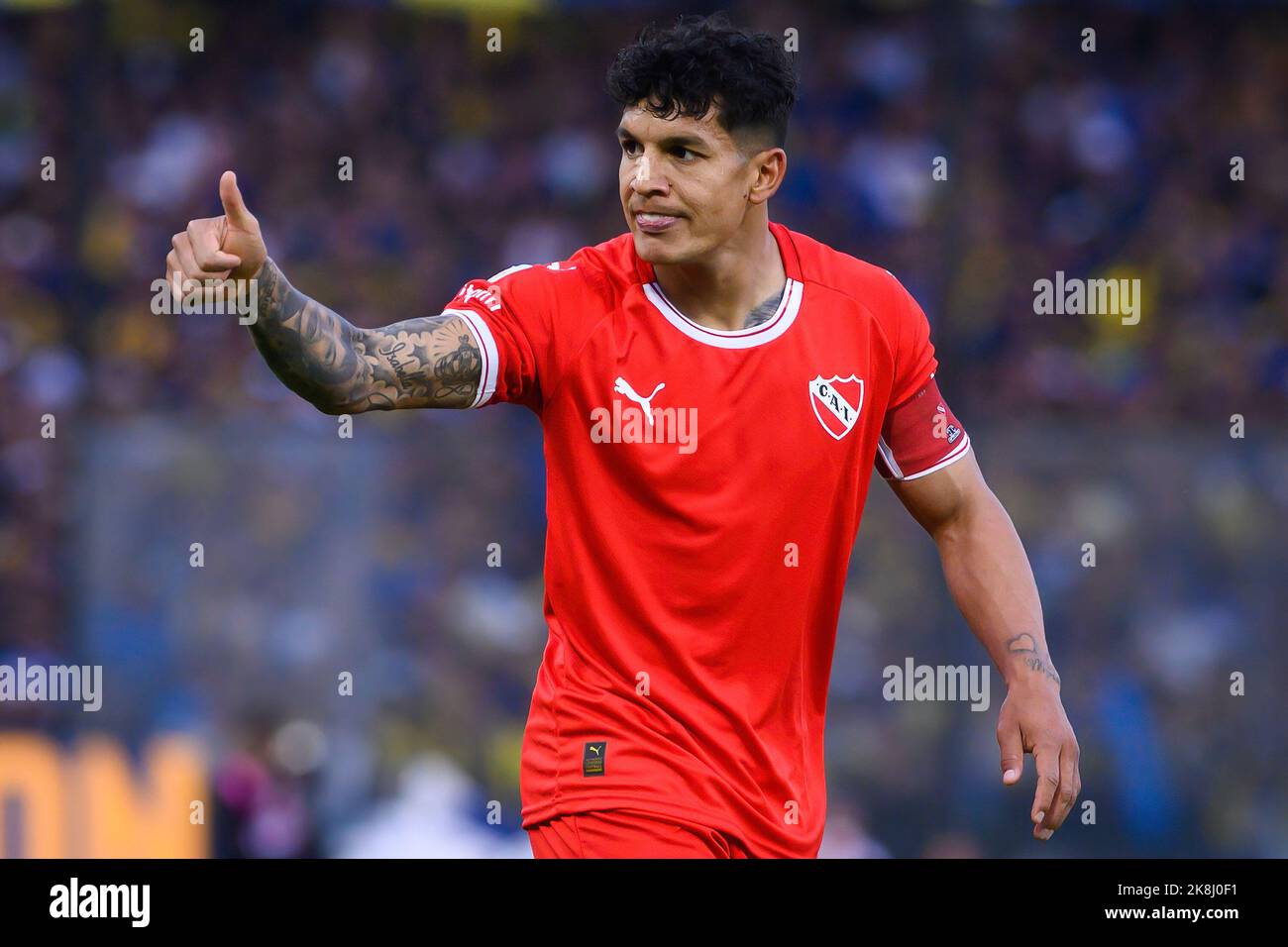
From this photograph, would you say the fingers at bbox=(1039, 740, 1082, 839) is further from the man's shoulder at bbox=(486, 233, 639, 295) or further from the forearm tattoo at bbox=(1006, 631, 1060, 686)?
the man's shoulder at bbox=(486, 233, 639, 295)

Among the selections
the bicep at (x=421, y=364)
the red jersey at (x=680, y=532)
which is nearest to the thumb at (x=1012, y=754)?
the red jersey at (x=680, y=532)

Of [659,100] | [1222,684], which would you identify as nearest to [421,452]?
[1222,684]

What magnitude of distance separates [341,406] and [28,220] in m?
6.42

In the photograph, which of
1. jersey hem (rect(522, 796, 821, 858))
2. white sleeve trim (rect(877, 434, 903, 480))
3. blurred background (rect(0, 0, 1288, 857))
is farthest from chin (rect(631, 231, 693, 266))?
blurred background (rect(0, 0, 1288, 857))

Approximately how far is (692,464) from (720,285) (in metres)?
0.47

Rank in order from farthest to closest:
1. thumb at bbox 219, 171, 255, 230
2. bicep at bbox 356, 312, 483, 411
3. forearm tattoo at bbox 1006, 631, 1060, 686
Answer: forearm tattoo at bbox 1006, 631, 1060, 686 → bicep at bbox 356, 312, 483, 411 → thumb at bbox 219, 171, 255, 230

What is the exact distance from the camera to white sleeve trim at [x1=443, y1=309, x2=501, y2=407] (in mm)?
3928

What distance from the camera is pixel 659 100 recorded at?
4086 millimetres

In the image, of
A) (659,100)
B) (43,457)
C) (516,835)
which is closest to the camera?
(659,100)

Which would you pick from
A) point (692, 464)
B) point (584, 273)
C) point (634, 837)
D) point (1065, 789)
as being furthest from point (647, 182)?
point (1065, 789)

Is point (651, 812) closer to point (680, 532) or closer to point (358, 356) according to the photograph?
point (680, 532)

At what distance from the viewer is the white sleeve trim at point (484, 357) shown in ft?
12.9

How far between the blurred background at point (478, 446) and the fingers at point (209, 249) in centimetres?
507
